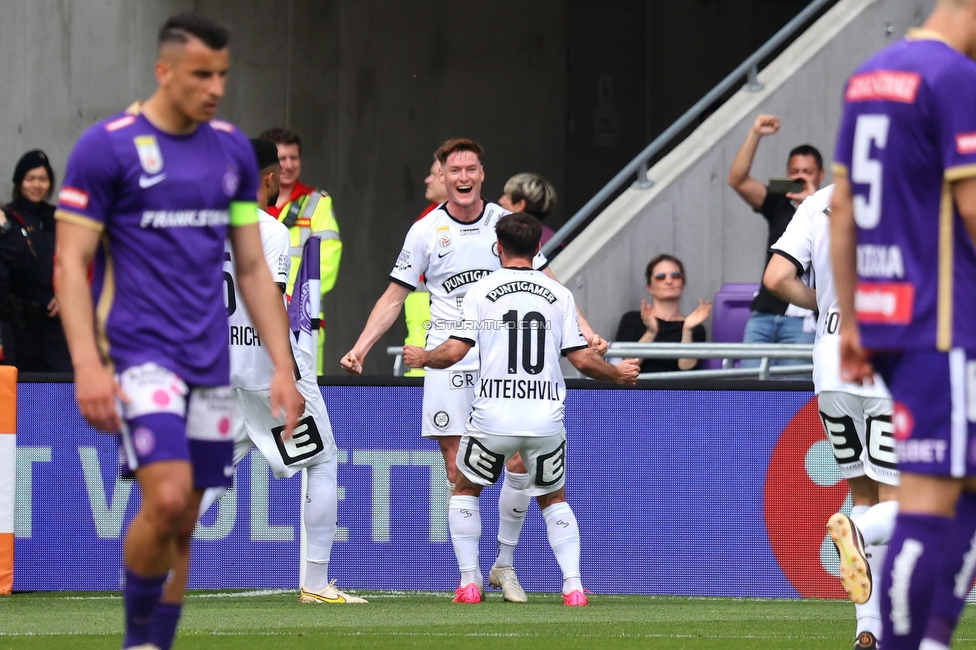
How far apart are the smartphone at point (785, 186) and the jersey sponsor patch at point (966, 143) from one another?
6522 millimetres

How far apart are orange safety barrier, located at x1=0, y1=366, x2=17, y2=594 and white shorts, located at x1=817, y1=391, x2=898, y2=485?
16.0 ft

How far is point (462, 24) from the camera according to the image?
1620cm

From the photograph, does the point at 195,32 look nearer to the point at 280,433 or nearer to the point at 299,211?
the point at 280,433

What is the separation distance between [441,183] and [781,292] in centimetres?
391

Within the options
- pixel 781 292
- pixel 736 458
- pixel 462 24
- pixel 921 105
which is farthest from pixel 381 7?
pixel 921 105

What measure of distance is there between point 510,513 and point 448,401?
76cm

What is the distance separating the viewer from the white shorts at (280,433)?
8.27 meters

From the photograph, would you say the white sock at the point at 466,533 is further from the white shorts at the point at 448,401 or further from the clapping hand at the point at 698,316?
the clapping hand at the point at 698,316

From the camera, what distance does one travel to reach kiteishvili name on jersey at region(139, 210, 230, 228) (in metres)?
4.64

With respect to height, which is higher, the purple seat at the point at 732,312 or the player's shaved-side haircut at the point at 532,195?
the player's shaved-side haircut at the point at 532,195

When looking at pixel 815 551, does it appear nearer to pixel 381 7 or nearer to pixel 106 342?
pixel 106 342

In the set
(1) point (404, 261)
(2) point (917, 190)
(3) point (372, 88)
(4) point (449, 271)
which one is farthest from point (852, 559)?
(3) point (372, 88)

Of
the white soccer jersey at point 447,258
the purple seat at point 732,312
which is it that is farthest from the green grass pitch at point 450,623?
the purple seat at point 732,312

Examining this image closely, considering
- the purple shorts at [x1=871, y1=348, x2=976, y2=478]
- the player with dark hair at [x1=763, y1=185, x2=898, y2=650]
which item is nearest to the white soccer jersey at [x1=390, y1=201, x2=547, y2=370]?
the player with dark hair at [x1=763, y1=185, x2=898, y2=650]
